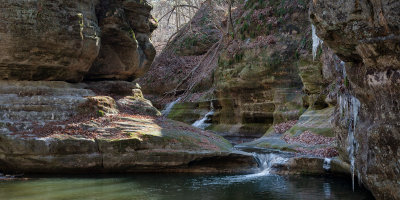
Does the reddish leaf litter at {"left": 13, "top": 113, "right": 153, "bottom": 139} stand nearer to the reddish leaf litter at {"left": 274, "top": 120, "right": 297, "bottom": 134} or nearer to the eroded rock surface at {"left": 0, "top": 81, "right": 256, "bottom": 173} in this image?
the eroded rock surface at {"left": 0, "top": 81, "right": 256, "bottom": 173}

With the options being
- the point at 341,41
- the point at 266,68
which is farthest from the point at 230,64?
the point at 341,41

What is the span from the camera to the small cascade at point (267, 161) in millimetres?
11789

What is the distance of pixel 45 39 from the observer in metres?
13.2

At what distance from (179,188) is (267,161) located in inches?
162

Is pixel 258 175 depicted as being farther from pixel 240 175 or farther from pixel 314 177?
pixel 314 177

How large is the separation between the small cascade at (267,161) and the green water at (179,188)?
0.80 m

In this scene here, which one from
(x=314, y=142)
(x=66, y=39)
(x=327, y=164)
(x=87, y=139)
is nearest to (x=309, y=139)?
(x=314, y=142)

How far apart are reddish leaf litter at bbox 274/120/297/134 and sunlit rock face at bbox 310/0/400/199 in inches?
367

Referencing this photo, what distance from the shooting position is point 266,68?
62.5ft

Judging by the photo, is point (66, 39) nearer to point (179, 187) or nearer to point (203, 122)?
point (179, 187)

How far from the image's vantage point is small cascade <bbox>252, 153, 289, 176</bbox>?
11.8 meters

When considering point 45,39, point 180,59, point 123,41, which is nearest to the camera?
point 45,39

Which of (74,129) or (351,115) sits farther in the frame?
(74,129)

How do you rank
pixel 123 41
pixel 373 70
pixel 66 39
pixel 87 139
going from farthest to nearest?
pixel 123 41, pixel 66 39, pixel 87 139, pixel 373 70
